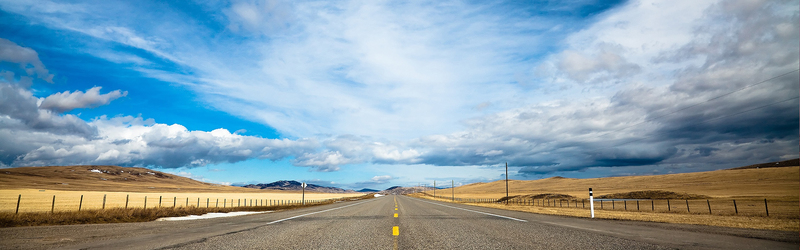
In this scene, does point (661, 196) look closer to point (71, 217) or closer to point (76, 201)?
point (71, 217)

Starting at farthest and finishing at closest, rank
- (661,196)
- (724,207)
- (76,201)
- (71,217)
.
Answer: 1. (661,196)
2. (76,201)
3. (724,207)
4. (71,217)

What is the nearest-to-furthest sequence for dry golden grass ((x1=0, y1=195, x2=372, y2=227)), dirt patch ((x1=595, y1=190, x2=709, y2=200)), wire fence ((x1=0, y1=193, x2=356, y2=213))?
dry golden grass ((x1=0, y1=195, x2=372, y2=227))
wire fence ((x1=0, y1=193, x2=356, y2=213))
dirt patch ((x1=595, y1=190, x2=709, y2=200))

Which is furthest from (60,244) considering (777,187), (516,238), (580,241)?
(777,187)

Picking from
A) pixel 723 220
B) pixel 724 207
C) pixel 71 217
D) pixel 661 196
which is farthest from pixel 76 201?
pixel 661 196

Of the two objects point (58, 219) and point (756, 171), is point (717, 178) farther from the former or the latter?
point (58, 219)

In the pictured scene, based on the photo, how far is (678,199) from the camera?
217 feet

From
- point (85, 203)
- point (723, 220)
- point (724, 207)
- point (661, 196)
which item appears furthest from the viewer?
point (661, 196)

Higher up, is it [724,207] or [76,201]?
[724,207]

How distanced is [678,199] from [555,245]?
250 feet

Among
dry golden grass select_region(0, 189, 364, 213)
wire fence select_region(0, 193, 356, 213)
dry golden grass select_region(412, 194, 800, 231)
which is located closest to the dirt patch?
dry golden grass select_region(412, 194, 800, 231)

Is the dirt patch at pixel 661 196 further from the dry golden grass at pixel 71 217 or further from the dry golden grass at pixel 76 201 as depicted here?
the dry golden grass at pixel 71 217

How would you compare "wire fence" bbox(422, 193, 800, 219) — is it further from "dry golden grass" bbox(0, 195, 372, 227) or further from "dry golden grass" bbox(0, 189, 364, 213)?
"dry golden grass" bbox(0, 189, 364, 213)

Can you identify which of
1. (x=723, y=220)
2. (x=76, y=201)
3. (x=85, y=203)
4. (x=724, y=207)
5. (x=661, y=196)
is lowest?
(x=76, y=201)

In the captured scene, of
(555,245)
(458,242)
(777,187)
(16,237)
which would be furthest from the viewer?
(777,187)
